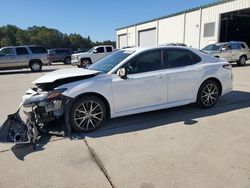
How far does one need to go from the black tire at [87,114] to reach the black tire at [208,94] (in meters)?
2.56

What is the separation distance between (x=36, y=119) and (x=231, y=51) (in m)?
17.2

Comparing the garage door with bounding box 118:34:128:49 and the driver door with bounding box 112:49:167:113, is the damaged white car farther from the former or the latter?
the garage door with bounding box 118:34:128:49

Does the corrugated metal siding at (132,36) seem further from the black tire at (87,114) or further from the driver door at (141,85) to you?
the black tire at (87,114)

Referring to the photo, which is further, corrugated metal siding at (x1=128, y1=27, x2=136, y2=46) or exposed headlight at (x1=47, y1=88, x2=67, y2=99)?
corrugated metal siding at (x1=128, y1=27, x2=136, y2=46)

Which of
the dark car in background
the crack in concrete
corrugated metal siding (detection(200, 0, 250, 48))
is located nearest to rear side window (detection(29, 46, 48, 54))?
the dark car in background

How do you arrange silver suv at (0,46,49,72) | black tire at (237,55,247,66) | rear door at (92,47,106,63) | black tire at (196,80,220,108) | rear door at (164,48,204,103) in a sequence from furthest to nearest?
rear door at (92,47,106,63), black tire at (237,55,247,66), silver suv at (0,46,49,72), black tire at (196,80,220,108), rear door at (164,48,204,103)

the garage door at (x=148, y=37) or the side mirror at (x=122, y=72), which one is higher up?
the garage door at (x=148, y=37)

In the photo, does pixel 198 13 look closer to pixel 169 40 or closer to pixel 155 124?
pixel 169 40

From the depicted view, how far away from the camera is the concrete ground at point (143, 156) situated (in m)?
3.20

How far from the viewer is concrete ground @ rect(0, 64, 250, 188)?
320 centimetres

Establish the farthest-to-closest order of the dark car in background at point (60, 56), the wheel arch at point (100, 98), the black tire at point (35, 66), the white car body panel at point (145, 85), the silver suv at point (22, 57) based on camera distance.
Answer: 1. the dark car in background at point (60, 56)
2. the black tire at point (35, 66)
3. the silver suv at point (22, 57)
4. the white car body panel at point (145, 85)
5. the wheel arch at point (100, 98)

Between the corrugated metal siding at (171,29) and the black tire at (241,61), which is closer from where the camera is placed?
the black tire at (241,61)

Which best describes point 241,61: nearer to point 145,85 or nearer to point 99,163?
point 145,85

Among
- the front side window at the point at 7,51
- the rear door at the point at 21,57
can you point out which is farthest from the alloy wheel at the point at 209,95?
the front side window at the point at 7,51
